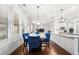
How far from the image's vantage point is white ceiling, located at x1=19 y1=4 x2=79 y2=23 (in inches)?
119

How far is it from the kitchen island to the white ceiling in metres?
0.48

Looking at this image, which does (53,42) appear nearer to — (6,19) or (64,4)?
(64,4)

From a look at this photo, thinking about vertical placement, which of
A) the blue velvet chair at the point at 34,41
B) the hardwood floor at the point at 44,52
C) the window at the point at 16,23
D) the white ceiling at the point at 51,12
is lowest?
the hardwood floor at the point at 44,52

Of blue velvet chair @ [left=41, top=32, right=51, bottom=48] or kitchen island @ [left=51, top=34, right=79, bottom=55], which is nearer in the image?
kitchen island @ [left=51, top=34, right=79, bottom=55]

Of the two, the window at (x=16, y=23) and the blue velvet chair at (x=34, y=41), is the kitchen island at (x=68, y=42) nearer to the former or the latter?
the blue velvet chair at (x=34, y=41)

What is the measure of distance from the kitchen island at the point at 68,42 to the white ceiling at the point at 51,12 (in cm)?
48

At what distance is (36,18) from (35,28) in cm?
25

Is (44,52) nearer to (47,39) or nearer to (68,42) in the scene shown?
(47,39)

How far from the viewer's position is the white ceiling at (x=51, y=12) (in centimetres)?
301

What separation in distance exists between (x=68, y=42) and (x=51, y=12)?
0.94 meters

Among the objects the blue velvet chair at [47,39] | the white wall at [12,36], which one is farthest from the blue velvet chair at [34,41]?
the white wall at [12,36]

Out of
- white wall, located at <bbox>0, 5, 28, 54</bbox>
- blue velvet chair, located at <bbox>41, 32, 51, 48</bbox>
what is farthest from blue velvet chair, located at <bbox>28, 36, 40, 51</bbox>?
white wall, located at <bbox>0, 5, 28, 54</bbox>

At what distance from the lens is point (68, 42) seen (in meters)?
3.37

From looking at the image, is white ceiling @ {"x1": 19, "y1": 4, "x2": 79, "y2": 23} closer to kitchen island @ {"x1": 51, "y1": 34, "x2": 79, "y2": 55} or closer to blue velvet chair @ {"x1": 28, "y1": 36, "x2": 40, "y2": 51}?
kitchen island @ {"x1": 51, "y1": 34, "x2": 79, "y2": 55}
